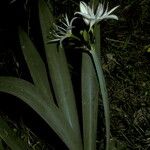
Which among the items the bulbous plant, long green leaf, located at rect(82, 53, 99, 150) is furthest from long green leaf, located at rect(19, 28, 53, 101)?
long green leaf, located at rect(82, 53, 99, 150)

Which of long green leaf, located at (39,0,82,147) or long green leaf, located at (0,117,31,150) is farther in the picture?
long green leaf, located at (39,0,82,147)

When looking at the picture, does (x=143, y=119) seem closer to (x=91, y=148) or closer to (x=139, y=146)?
(x=139, y=146)

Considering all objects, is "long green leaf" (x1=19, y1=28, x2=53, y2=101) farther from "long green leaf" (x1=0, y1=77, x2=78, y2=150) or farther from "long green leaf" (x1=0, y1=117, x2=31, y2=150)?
"long green leaf" (x1=0, y1=117, x2=31, y2=150)

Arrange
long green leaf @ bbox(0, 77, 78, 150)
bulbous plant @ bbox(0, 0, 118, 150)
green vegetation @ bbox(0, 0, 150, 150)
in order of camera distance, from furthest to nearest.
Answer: green vegetation @ bbox(0, 0, 150, 150), bulbous plant @ bbox(0, 0, 118, 150), long green leaf @ bbox(0, 77, 78, 150)

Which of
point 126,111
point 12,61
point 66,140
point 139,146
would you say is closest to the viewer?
point 66,140

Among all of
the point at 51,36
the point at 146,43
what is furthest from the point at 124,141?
the point at 51,36
